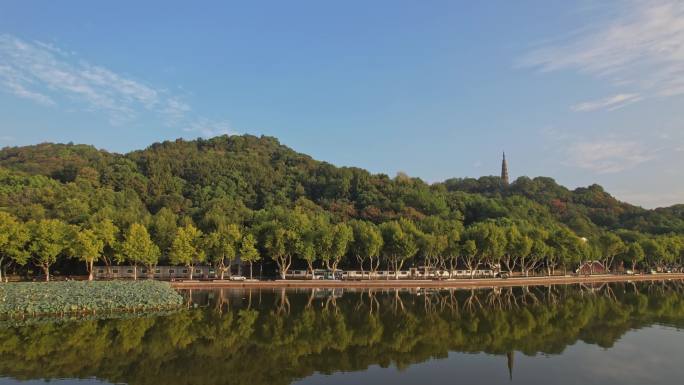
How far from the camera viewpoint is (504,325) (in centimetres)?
3522

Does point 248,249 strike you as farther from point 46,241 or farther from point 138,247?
point 46,241

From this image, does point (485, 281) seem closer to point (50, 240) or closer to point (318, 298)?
point (318, 298)

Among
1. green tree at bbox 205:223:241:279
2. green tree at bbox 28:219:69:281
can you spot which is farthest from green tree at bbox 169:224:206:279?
green tree at bbox 28:219:69:281

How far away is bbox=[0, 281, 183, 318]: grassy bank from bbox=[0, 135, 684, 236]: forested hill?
24.7 m

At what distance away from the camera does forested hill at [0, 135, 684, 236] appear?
8006 centimetres

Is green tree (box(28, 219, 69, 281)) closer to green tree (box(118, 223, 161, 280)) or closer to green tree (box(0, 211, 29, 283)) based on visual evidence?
green tree (box(0, 211, 29, 283))

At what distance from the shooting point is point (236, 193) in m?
109

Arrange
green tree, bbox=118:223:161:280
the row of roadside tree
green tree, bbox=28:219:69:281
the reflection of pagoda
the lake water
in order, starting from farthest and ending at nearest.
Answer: green tree, bbox=118:223:161:280
the row of roadside tree
green tree, bbox=28:219:69:281
the reflection of pagoda
the lake water

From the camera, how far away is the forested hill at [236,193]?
80062mm

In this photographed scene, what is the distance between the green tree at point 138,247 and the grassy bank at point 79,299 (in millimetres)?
13563

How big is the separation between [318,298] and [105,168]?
2911 inches

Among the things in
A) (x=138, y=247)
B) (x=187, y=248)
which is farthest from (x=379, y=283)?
(x=138, y=247)

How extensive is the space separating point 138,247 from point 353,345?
36944mm

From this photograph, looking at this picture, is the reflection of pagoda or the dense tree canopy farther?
the dense tree canopy
